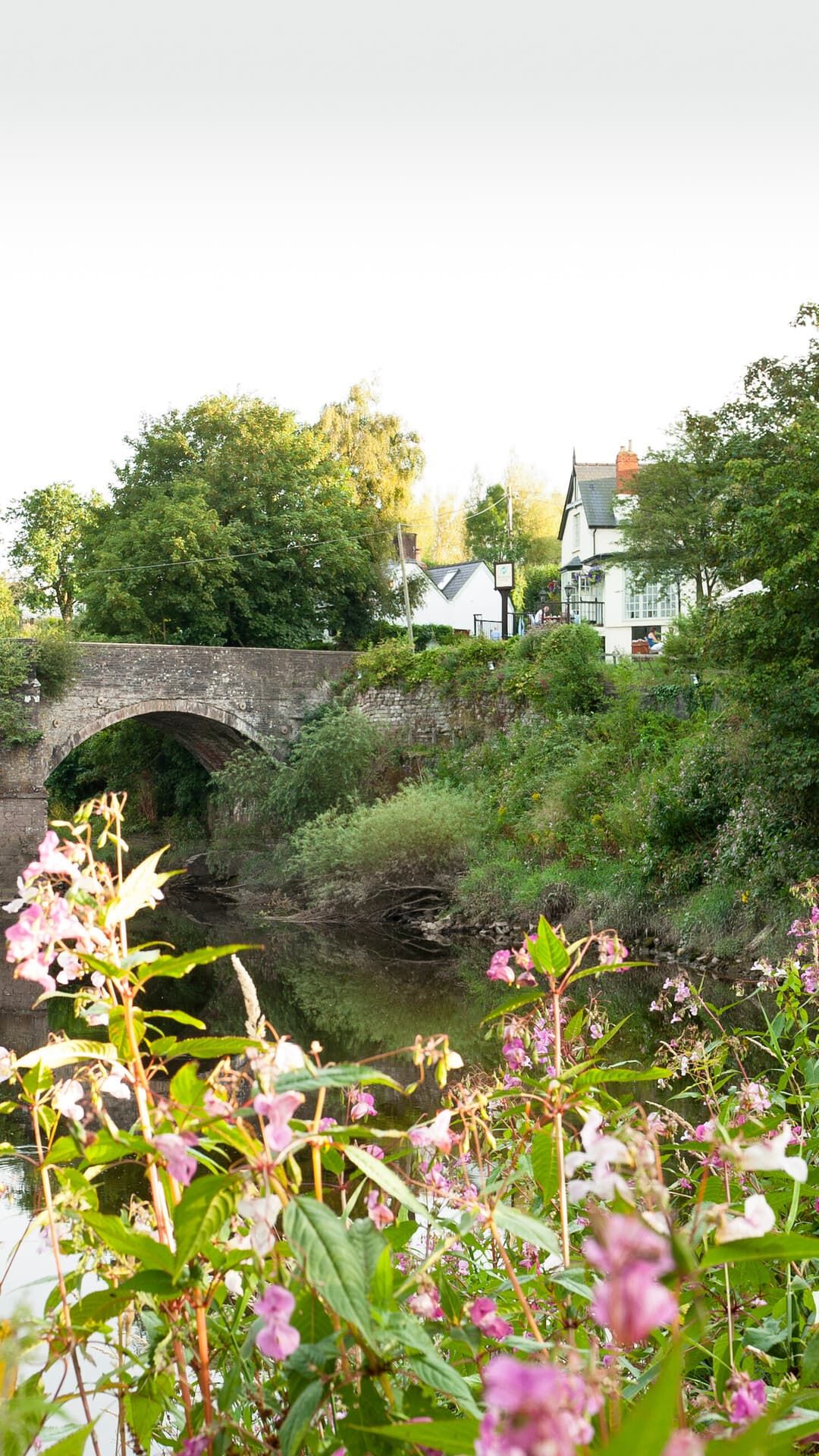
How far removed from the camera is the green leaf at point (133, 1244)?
1154 mm

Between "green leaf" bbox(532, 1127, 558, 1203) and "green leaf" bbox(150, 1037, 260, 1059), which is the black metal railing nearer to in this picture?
"green leaf" bbox(532, 1127, 558, 1203)

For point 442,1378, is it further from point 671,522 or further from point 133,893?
point 671,522

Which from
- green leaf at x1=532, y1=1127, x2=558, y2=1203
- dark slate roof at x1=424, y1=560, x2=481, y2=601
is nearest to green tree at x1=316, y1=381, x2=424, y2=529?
dark slate roof at x1=424, y1=560, x2=481, y2=601

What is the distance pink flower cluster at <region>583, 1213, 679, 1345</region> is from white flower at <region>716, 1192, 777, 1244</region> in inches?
13.6

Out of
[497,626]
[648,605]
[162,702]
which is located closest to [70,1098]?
[162,702]

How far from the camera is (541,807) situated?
1791cm

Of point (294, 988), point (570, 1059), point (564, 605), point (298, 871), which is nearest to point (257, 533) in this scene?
point (564, 605)

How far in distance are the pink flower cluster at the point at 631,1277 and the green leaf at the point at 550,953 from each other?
941 millimetres

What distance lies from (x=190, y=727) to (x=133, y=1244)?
2514 centimetres

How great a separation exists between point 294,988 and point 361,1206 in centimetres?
840

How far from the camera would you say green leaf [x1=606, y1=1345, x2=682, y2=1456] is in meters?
0.60

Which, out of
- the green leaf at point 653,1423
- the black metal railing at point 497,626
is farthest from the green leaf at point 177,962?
the black metal railing at point 497,626

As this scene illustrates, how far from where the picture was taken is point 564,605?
31.3m

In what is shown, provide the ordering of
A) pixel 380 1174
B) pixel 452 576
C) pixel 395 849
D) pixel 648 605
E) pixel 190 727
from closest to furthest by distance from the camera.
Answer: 1. pixel 380 1174
2. pixel 395 849
3. pixel 190 727
4. pixel 648 605
5. pixel 452 576
